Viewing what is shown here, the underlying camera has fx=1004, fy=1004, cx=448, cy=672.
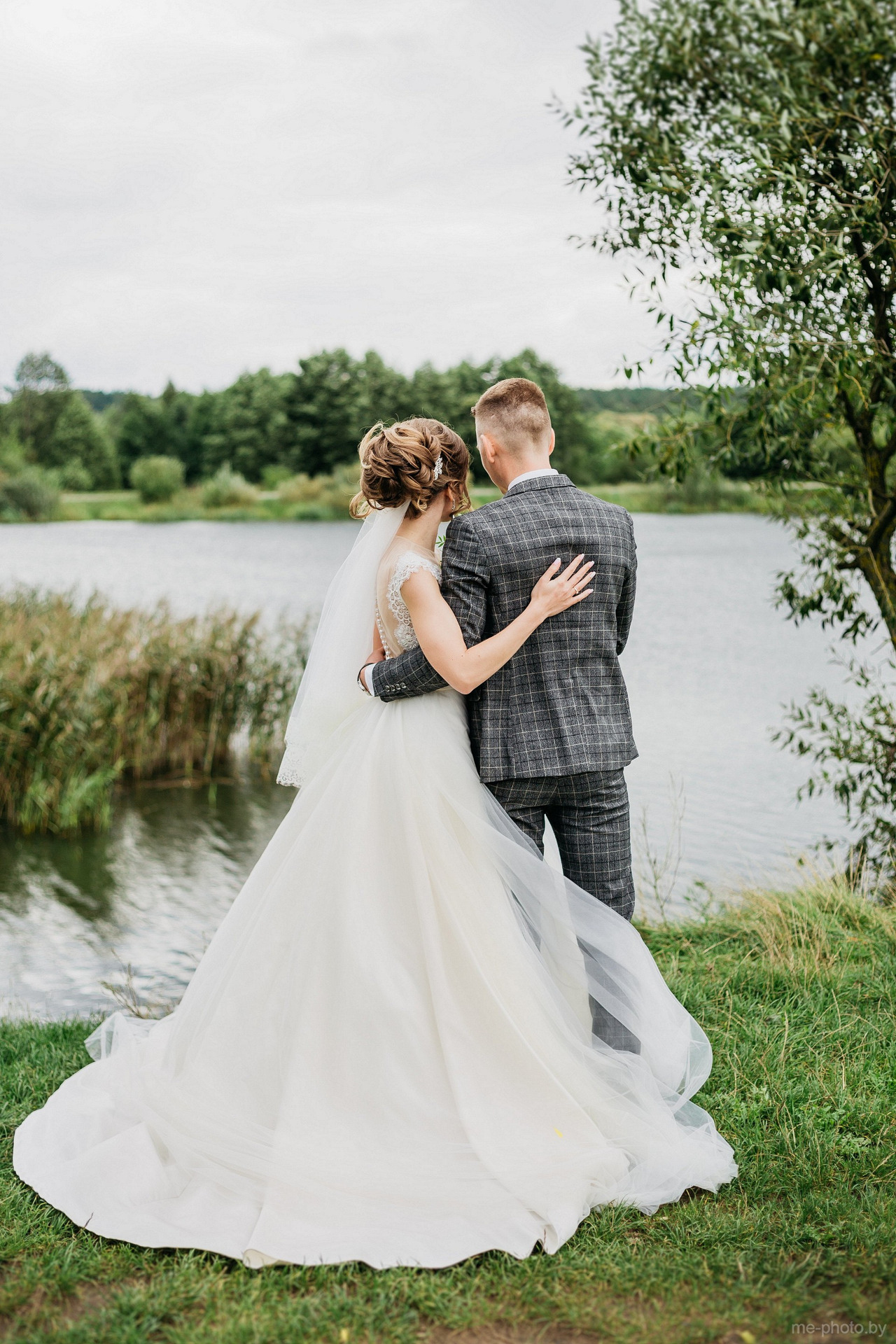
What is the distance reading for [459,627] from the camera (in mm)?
2879

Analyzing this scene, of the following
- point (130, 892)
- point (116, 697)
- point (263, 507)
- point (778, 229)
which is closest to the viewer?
point (778, 229)

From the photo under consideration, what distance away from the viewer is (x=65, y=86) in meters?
21.0

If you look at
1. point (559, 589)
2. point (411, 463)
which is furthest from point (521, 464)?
point (559, 589)

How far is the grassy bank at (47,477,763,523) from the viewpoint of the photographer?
2902cm

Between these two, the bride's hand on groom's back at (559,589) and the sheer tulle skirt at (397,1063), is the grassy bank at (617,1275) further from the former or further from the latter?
the bride's hand on groom's back at (559,589)

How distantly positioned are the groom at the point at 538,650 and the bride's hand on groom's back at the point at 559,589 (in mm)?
39

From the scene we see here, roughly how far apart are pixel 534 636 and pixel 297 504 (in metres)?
39.2

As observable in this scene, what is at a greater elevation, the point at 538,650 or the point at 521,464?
the point at 521,464

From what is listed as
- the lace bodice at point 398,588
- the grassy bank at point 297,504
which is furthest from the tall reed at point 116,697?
the grassy bank at point 297,504

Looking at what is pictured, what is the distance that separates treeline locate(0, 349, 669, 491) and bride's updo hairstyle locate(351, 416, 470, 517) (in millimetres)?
20916

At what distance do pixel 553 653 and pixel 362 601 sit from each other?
0.65 metres

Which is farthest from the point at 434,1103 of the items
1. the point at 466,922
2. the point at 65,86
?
the point at 65,86

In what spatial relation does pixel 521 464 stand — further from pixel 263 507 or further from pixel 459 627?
pixel 263 507

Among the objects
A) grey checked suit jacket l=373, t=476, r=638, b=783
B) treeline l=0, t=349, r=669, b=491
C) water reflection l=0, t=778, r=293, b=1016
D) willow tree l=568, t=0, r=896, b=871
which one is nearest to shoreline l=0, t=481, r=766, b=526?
treeline l=0, t=349, r=669, b=491
